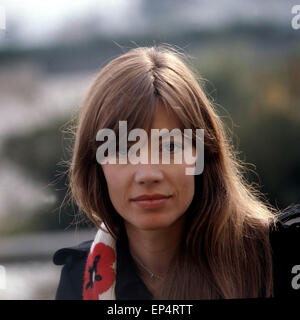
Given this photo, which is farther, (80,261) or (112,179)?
(80,261)

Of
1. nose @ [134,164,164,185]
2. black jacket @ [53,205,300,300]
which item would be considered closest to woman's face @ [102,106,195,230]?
nose @ [134,164,164,185]

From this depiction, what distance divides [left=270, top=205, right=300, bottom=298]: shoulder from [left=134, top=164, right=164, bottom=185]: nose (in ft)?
0.81

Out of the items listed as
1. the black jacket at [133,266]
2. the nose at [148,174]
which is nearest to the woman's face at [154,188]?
the nose at [148,174]

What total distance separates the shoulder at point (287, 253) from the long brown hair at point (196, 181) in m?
0.02

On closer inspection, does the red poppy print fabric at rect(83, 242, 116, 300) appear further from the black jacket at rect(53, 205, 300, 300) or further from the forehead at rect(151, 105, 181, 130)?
the forehead at rect(151, 105, 181, 130)

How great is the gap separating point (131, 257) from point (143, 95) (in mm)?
323

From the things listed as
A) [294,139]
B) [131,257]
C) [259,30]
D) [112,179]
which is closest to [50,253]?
[294,139]

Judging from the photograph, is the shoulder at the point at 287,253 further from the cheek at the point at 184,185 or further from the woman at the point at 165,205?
the cheek at the point at 184,185

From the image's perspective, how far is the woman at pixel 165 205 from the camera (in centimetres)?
85

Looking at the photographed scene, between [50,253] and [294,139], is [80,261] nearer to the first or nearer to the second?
[50,253]

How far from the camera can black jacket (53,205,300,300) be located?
0.89 meters

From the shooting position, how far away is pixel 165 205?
0.84 metres

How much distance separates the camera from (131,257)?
3.28 feet

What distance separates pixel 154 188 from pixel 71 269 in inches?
13.6
